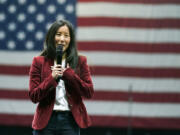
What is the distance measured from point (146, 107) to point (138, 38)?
1.04 meters

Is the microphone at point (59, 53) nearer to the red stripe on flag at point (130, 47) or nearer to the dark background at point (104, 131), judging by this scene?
the red stripe on flag at point (130, 47)

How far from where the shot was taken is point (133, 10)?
169 inches

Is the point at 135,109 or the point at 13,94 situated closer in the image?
the point at 135,109

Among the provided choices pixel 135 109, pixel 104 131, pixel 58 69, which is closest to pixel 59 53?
pixel 58 69

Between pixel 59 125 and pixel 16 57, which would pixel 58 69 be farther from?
pixel 16 57

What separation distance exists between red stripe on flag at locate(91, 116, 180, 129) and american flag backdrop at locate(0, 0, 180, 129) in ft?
0.05

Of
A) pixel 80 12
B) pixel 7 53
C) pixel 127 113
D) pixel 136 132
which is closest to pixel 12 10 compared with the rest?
pixel 7 53

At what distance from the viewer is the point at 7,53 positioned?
4387 mm

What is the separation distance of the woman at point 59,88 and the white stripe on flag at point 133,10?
2.57 metres

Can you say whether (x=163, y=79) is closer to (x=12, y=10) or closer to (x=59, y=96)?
(x=12, y=10)

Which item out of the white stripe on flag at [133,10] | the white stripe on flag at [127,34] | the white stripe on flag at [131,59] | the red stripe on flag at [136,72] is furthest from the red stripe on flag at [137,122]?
the white stripe on flag at [133,10]

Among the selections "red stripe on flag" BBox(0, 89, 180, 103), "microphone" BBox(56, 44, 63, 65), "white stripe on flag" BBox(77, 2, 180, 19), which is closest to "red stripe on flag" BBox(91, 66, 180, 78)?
"red stripe on flag" BBox(0, 89, 180, 103)

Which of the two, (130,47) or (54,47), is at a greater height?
(54,47)

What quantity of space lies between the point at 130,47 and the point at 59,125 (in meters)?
2.83
